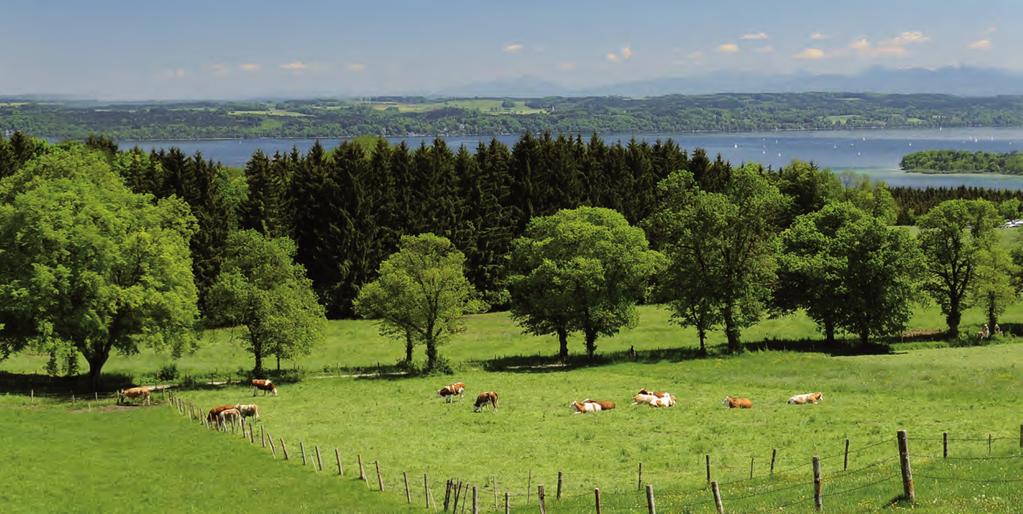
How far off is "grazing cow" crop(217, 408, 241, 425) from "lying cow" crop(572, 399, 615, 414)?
15.3m

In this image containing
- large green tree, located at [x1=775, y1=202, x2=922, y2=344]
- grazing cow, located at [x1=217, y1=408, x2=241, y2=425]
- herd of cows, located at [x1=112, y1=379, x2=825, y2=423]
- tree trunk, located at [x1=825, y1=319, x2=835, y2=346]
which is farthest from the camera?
tree trunk, located at [x1=825, y1=319, x2=835, y2=346]

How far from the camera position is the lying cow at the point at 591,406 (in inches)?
1555

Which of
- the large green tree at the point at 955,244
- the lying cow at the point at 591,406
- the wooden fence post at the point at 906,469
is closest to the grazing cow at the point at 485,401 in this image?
the lying cow at the point at 591,406

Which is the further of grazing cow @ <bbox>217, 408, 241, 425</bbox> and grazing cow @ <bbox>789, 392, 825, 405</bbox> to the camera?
grazing cow @ <bbox>789, 392, 825, 405</bbox>

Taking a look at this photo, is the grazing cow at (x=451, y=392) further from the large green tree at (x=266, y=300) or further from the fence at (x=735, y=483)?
the fence at (x=735, y=483)

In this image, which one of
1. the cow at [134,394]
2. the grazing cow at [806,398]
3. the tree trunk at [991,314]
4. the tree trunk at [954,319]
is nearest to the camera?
the grazing cow at [806,398]

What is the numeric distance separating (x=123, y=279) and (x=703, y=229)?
123 ft

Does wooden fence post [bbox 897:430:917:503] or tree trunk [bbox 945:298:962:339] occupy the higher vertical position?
wooden fence post [bbox 897:430:917:503]

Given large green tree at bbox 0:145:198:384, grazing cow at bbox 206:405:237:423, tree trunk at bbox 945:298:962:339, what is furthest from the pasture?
large green tree at bbox 0:145:198:384

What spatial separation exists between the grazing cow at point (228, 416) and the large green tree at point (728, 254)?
32.0 metres

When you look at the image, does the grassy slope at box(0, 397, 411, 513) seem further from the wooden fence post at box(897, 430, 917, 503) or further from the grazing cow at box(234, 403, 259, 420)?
the wooden fence post at box(897, 430, 917, 503)

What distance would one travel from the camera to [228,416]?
39.3 m

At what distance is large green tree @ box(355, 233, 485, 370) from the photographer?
5647 centimetres

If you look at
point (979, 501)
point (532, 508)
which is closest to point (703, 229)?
point (532, 508)
